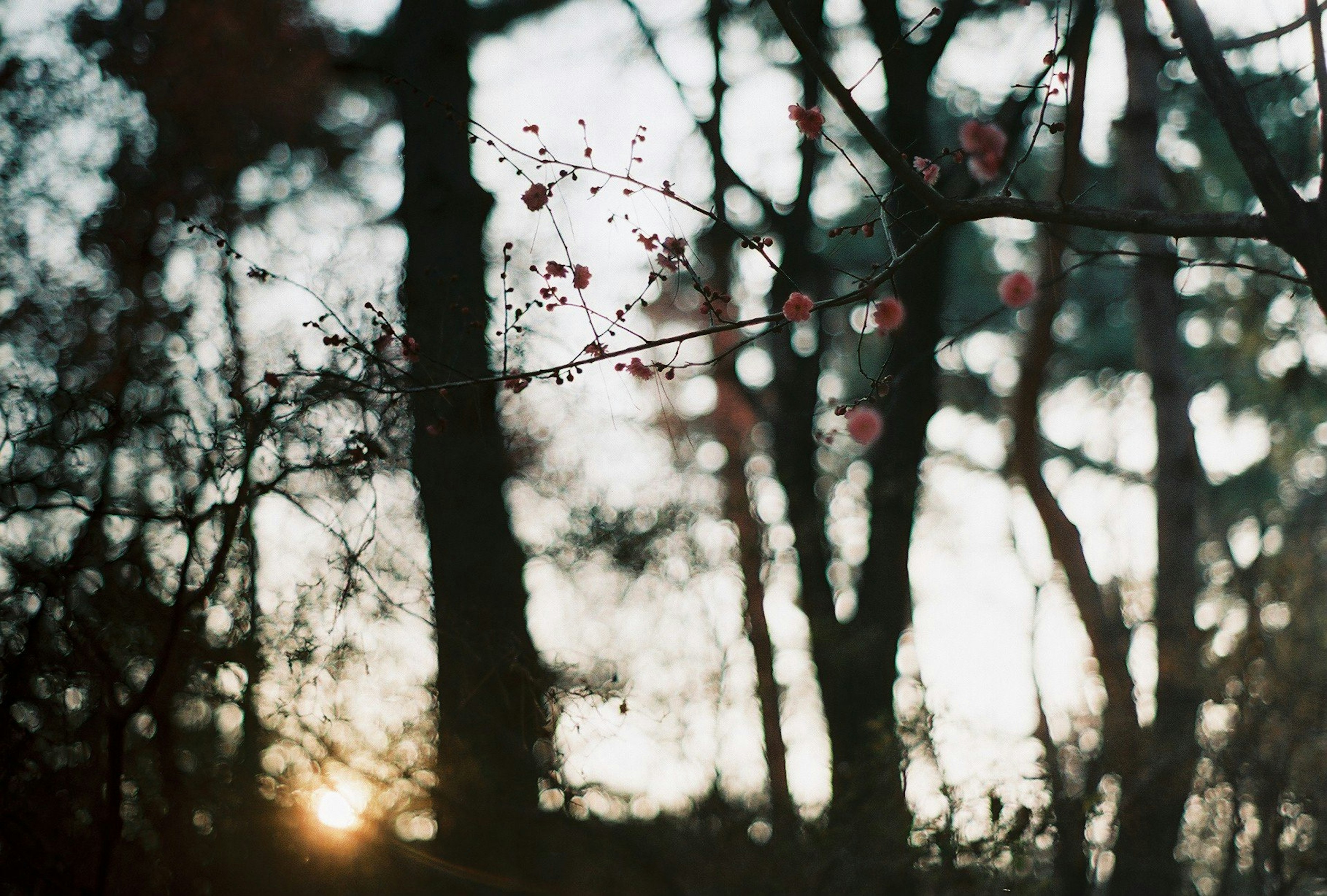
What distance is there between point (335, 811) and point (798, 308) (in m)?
3.16

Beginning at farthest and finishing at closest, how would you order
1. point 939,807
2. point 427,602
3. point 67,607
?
point 939,807 < point 427,602 < point 67,607

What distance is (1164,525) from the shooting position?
499 cm

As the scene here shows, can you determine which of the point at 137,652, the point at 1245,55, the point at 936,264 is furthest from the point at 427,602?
the point at 1245,55

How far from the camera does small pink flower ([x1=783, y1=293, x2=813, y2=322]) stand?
2543 mm

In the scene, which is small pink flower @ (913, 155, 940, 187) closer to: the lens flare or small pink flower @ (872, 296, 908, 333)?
small pink flower @ (872, 296, 908, 333)

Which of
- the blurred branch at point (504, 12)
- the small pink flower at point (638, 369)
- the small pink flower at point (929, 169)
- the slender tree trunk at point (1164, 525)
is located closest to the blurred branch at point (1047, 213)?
the small pink flower at point (929, 169)

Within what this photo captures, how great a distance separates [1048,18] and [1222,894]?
5094mm

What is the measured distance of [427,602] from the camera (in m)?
4.11

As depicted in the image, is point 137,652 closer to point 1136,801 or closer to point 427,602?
point 427,602

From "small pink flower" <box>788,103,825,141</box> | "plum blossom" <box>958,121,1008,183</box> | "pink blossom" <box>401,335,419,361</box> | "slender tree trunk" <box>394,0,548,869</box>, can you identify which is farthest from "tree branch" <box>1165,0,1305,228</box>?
"slender tree trunk" <box>394,0,548,869</box>

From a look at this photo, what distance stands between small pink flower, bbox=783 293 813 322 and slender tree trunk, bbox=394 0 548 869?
1.53 m

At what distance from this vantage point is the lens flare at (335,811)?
403 cm

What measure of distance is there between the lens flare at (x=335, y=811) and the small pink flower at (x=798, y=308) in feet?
9.82

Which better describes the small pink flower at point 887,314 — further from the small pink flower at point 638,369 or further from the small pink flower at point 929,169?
the small pink flower at point 638,369
